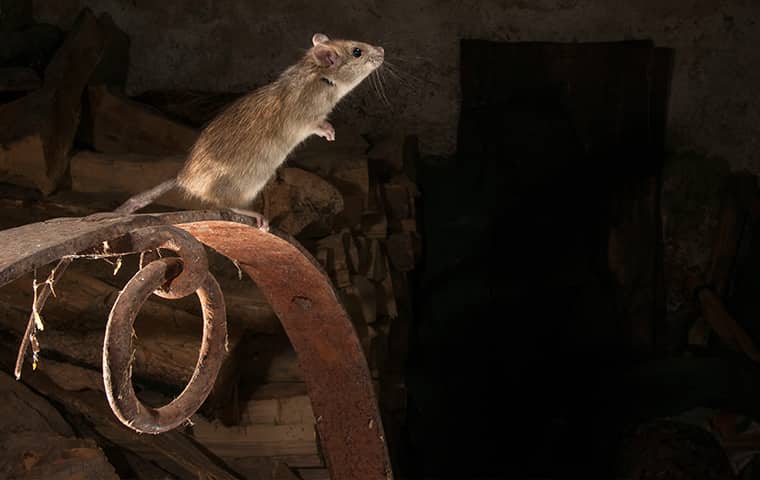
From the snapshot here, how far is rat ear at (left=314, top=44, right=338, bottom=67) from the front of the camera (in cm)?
278

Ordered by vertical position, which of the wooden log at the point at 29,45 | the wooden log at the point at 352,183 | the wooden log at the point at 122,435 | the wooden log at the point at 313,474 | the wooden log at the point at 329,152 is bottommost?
the wooden log at the point at 313,474

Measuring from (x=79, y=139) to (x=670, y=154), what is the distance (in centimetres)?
323

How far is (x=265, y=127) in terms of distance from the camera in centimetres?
269

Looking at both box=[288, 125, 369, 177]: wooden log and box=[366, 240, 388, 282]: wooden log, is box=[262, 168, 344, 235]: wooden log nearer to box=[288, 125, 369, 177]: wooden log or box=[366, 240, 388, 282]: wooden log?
box=[288, 125, 369, 177]: wooden log

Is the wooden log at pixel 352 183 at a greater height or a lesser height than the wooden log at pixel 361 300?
greater

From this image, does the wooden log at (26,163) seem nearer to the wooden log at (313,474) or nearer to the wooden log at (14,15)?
the wooden log at (14,15)

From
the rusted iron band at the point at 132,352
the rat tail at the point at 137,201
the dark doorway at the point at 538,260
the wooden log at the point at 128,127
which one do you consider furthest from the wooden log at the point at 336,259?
the rusted iron band at the point at 132,352

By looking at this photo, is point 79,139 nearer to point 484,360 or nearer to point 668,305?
point 484,360

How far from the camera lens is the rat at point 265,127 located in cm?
261

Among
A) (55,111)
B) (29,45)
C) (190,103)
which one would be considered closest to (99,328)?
(55,111)

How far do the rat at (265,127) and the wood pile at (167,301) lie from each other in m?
0.89

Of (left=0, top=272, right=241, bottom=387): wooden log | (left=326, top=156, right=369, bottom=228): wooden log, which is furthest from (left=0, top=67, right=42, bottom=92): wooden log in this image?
(left=326, top=156, right=369, bottom=228): wooden log

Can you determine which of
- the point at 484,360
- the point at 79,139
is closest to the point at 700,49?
the point at 484,360

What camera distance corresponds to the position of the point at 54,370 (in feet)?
10.8
